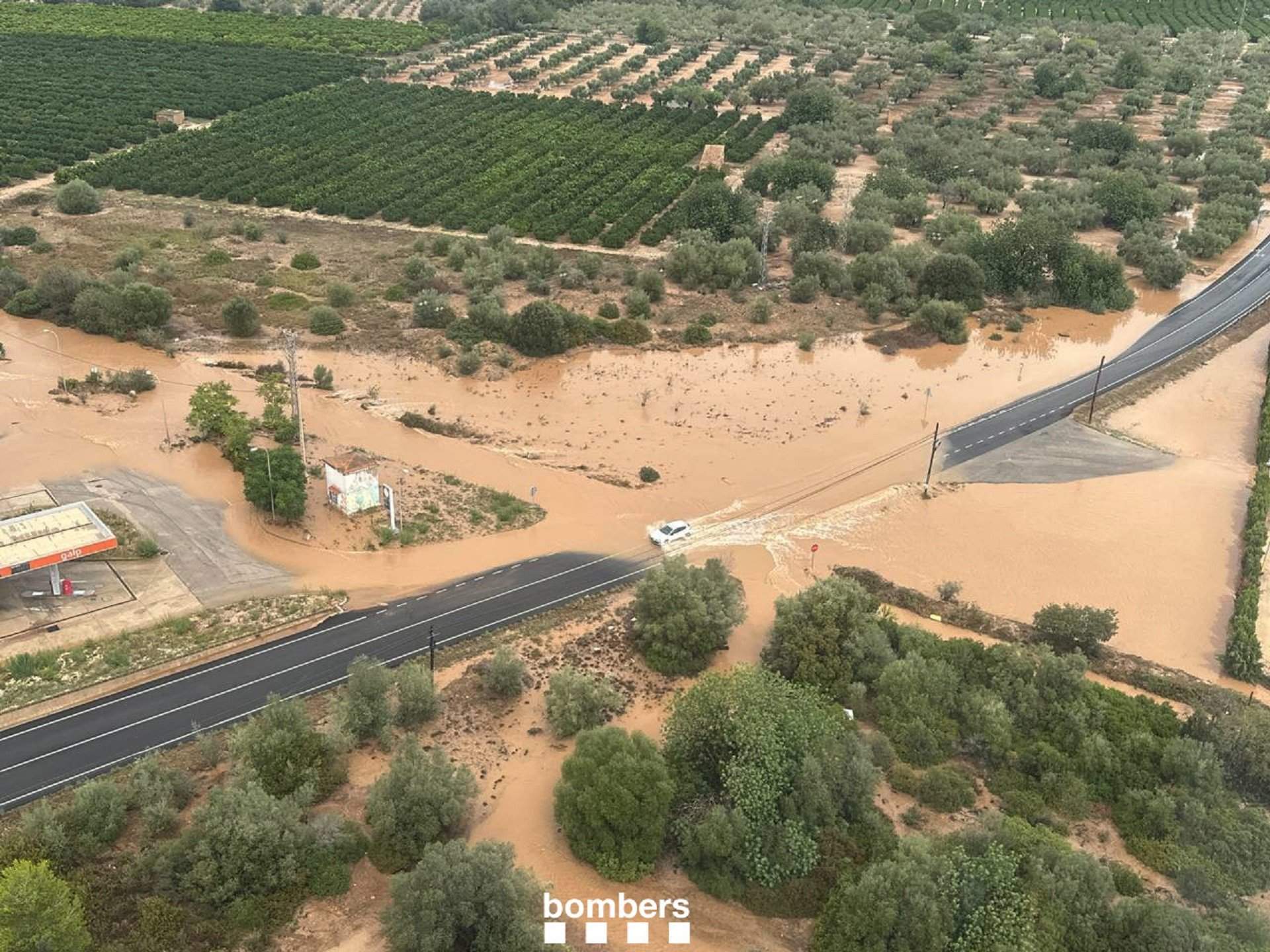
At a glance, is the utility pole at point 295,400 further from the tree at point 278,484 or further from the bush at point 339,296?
the bush at point 339,296

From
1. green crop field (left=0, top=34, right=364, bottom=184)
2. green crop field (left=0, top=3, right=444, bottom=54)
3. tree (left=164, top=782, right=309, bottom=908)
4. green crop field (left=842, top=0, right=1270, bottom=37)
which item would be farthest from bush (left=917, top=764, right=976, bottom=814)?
green crop field (left=842, top=0, right=1270, bottom=37)

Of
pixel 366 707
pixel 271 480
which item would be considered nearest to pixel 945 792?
pixel 366 707

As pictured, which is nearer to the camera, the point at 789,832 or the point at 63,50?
the point at 789,832

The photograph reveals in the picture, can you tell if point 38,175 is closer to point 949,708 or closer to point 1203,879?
point 949,708

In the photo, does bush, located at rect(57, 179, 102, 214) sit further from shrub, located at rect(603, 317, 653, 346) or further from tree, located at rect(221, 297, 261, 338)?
shrub, located at rect(603, 317, 653, 346)

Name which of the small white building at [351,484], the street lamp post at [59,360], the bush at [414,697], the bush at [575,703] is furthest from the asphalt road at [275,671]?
the street lamp post at [59,360]

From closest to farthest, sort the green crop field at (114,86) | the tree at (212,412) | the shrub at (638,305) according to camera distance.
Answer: the tree at (212,412), the shrub at (638,305), the green crop field at (114,86)

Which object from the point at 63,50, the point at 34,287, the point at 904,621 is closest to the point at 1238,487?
the point at 904,621
